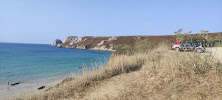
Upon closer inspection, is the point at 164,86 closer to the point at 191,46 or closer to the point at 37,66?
the point at 191,46

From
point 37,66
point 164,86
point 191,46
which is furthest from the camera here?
point 37,66

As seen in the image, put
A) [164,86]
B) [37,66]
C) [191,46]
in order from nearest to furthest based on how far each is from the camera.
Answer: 1. [164,86]
2. [191,46]
3. [37,66]

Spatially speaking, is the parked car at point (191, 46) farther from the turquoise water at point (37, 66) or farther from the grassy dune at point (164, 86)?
the turquoise water at point (37, 66)

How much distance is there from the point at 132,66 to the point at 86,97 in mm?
3877

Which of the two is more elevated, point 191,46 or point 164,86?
point 191,46

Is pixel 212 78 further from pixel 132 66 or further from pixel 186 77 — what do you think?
pixel 132 66

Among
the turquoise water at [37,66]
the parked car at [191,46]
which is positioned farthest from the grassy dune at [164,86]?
the turquoise water at [37,66]

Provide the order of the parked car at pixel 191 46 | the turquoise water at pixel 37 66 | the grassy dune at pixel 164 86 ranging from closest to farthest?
the grassy dune at pixel 164 86 < the parked car at pixel 191 46 < the turquoise water at pixel 37 66

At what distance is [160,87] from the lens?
4289 mm

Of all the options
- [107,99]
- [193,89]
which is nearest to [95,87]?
[107,99]

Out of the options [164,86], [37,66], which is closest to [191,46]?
[164,86]

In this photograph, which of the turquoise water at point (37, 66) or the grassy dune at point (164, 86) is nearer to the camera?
the grassy dune at point (164, 86)

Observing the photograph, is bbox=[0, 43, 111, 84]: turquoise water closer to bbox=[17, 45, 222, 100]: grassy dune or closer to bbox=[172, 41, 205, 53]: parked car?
bbox=[17, 45, 222, 100]: grassy dune

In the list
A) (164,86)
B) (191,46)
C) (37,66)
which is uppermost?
(191,46)
